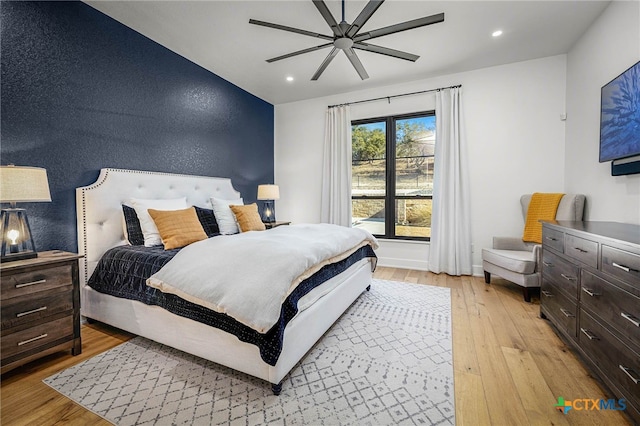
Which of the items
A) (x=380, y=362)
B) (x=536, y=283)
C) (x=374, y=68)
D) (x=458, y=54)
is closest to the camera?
(x=380, y=362)

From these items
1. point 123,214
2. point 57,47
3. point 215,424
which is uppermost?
point 57,47

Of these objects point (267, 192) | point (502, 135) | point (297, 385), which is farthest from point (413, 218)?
point (297, 385)

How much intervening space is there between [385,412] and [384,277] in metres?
2.53

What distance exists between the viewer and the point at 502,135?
3.80m

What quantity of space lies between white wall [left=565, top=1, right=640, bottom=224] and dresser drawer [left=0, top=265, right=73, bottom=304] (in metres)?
4.29

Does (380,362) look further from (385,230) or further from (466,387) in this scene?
(385,230)

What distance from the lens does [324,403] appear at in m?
1.52

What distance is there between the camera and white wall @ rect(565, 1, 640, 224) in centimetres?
225

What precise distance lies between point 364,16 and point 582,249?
2219 millimetres

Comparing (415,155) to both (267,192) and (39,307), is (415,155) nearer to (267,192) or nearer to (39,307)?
(267,192)

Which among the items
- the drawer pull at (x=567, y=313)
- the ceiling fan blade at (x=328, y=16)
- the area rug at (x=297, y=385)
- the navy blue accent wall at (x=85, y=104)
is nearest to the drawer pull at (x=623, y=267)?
the drawer pull at (x=567, y=313)

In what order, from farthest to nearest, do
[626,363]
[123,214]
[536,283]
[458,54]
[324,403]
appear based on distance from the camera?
[458,54], [536,283], [123,214], [324,403], [626,363]

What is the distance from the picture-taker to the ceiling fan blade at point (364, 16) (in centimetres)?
192

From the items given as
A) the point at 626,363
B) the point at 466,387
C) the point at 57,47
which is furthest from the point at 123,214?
the point at 626,363
